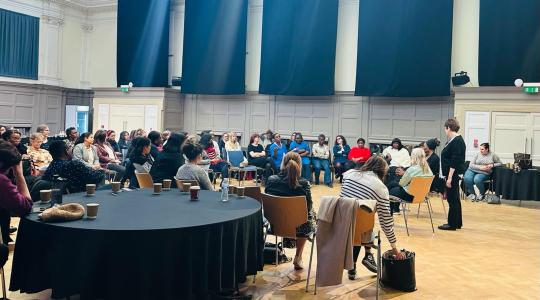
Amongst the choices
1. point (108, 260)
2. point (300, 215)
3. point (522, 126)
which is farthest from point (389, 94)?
point (108, 260)

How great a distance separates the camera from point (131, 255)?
2955mm

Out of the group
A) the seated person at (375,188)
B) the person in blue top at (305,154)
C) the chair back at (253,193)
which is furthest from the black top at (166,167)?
the person in blue top at (305,154)

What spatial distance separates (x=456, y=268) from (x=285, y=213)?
2.04 meters

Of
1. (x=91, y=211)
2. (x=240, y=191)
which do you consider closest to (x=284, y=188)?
(x=240, y=191)

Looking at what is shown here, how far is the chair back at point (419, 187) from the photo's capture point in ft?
20.6

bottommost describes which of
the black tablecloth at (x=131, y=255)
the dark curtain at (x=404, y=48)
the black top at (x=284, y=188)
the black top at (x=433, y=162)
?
the black tablecloth at (x=131, y=255)

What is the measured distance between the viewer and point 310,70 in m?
13.5

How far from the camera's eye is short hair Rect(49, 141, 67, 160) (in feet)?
15.6

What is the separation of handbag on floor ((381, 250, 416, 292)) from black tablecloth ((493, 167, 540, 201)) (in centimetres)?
587

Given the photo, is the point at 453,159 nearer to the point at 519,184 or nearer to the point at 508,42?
the point at 519,184

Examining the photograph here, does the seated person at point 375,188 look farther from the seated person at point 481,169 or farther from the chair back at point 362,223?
the seated person at point 481,169

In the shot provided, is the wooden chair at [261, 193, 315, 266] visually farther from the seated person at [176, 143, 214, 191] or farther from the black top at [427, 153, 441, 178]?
the black top at [427, 153, 441, 178]

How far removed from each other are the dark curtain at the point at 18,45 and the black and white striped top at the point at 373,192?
14158 millimetres

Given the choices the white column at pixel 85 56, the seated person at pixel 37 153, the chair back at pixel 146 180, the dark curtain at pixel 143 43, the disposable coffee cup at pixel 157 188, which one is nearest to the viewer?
the disposable coffee cup at pixel 157 188
